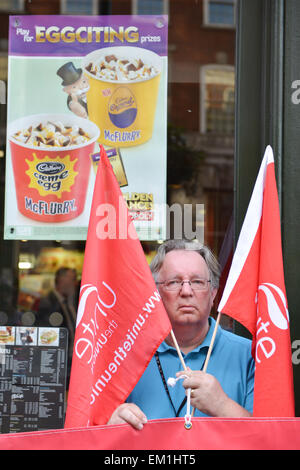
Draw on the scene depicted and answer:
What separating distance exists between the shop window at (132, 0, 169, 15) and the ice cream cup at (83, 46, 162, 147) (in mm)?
209

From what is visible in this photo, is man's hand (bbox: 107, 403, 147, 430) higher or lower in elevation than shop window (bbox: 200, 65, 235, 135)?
lower

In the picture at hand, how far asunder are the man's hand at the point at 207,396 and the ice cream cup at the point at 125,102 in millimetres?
1315

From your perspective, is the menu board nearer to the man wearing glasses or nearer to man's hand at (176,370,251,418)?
the man wearing glasses

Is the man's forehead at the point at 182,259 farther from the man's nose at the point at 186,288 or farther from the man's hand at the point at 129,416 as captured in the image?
the man's hand at the point at 129,416

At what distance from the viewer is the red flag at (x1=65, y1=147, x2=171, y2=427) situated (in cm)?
265

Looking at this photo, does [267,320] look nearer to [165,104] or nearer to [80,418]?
[80,418]

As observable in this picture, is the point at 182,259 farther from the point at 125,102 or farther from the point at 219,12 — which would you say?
the point at 219,12

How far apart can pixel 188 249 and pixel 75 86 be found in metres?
1.11

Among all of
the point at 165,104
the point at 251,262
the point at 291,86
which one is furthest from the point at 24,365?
the point at 291,86

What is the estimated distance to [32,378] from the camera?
10.7ft

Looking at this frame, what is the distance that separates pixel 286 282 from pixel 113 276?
89 centimetres

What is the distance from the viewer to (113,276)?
273cm

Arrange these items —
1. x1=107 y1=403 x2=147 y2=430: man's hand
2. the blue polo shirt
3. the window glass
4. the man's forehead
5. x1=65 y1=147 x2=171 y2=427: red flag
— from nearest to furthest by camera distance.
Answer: x1=107 y1=403 x2=147 y2=430: man's hand, x1=65 y1=147 x2=171 y2=427: red flag, the blue polo shirt, the man's forehead, the window glass

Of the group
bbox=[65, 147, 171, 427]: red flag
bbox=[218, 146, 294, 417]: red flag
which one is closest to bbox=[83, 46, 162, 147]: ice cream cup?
bbox=[65, 147, 171, 427]: red flag
